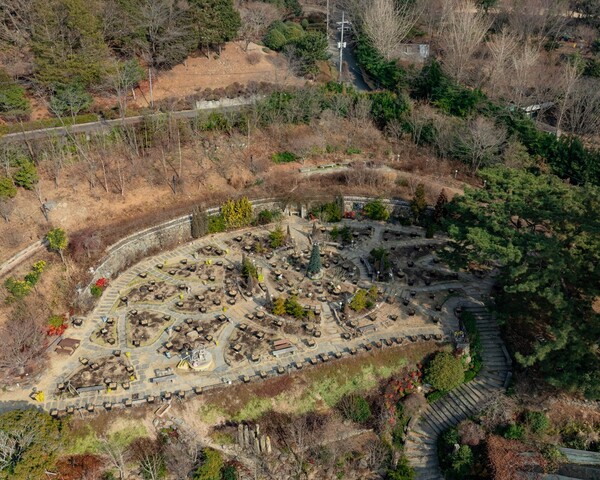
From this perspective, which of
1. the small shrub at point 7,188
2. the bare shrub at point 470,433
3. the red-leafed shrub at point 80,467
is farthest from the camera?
the small shrub at point 7,188

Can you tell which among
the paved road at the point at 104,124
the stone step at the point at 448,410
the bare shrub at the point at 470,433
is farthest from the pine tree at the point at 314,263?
the paved road at the point at 104,124

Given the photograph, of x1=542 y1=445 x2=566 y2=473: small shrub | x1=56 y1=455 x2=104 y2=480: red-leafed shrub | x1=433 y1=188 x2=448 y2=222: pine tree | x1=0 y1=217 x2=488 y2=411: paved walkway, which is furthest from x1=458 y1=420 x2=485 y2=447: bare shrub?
x1=56 y1=455 x2=104 y2=480: red-leafed shrub

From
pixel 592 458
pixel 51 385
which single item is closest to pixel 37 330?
pixel 51 385

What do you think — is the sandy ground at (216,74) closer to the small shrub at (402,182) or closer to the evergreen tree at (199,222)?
the evergreen tree at (199,222)

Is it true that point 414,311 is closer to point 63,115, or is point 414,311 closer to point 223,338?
point 223,338

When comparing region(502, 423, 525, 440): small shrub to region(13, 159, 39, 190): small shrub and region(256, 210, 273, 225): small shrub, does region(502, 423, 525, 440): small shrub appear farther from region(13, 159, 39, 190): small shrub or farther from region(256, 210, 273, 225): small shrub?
region(13, 159, 39, 190): small shrub
